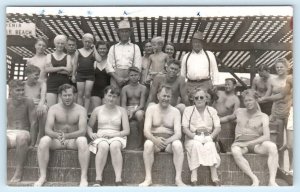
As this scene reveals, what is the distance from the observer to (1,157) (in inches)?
716

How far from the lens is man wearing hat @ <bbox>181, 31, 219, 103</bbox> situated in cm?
1822

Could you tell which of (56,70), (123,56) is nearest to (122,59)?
(123,56)

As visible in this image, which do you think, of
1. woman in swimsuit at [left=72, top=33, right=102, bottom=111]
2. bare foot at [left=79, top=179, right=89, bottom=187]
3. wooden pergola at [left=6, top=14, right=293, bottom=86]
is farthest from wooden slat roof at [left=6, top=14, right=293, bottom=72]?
bare foot at [left=79, top=179, right=89, bottom=187]

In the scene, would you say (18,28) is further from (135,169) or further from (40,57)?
(135,169)

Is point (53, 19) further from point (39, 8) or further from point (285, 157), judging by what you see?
point (285, 157)

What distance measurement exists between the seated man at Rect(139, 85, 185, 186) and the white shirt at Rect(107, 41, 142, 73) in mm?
A: 329

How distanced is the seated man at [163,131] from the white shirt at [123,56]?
33 cm

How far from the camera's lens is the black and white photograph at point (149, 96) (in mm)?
18172

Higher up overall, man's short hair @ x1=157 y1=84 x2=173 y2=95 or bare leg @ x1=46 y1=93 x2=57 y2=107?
man's short hair @ x1=157 y1=84 x2=173 y2=95

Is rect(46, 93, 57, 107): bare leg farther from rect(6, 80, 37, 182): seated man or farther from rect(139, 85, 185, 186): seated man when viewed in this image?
rect(139, 85, 185, 186): seated man

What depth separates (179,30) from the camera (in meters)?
18.2

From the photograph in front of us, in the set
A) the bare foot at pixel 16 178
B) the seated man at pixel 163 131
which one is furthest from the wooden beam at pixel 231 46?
the bare foot at pixel 16 178

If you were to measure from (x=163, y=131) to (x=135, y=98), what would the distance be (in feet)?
1.20
